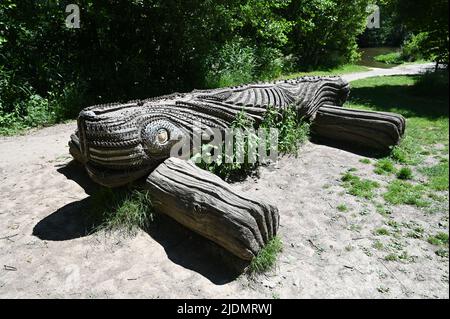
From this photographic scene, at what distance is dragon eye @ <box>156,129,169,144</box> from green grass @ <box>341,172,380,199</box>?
2.02 metres

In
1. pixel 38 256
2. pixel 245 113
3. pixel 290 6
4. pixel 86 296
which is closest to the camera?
pixel 86 296

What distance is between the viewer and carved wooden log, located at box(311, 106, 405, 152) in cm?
497

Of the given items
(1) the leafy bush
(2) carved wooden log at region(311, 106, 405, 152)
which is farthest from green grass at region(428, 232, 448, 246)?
(1) the leafy bush

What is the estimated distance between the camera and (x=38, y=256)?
3330mm

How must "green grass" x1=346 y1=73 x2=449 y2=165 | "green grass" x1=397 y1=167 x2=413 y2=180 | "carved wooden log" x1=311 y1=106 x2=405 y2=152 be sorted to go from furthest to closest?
"carved wooden log" x1=311 y1=106 x2=405 y2=152
"green grass" x1=397 y1=167 x2=413 y2=180
"green grass" x1=346 y1=73 x2=449 y2=165

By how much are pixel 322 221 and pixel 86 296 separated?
85.4 inches

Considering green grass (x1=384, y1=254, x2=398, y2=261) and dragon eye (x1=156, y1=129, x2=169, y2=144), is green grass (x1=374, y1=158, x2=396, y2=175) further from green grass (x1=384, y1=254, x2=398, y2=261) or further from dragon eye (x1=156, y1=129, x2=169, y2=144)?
dragon eye (x1=156, y1=129, x2=169, y2=144)

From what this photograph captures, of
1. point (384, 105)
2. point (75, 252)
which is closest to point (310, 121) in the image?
point (384, 105)

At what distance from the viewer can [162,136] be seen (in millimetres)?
3818

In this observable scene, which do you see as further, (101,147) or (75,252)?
(101,147)

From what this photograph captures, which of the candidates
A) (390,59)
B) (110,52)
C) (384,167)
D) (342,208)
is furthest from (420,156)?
(390,59)

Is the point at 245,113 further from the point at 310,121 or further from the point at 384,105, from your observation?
the point at 384,105

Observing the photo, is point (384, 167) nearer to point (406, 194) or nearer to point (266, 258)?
point (406, 194)

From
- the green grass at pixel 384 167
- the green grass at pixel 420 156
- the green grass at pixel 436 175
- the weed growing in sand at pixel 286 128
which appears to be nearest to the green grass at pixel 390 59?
the green grass at pixel 420 156
